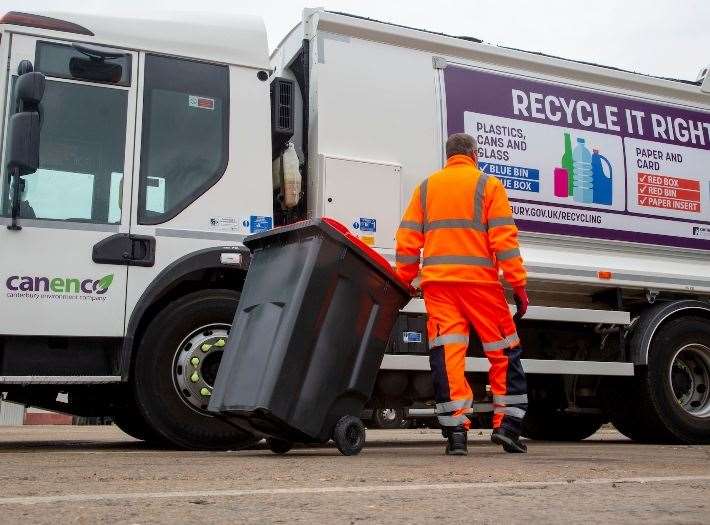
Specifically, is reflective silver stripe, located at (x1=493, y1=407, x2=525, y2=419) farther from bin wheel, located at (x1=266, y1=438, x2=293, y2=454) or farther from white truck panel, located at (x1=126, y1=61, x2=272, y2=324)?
white truck panel, located at (x1=126, y1=61, x2=272, y2=324)

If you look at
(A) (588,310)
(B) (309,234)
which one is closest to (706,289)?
(A) (588,310)

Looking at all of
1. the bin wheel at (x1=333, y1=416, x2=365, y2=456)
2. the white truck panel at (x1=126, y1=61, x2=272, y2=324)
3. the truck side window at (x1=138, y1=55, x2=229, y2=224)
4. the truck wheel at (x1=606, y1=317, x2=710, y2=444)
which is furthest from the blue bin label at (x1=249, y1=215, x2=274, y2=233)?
the truck wheel at (x1=606, y1=317, x2=710, y2=444)

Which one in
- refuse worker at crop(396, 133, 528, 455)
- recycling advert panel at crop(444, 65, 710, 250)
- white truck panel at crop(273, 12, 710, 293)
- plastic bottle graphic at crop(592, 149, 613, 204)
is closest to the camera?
refuse worker at crop(396, 133, 528, 455)

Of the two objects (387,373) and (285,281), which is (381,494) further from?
(387,373)

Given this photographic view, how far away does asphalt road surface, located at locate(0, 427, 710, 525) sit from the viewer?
7.79 ft

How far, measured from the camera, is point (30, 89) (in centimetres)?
473

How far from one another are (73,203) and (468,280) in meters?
2.12

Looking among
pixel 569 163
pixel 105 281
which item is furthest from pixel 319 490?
pixel 569 163

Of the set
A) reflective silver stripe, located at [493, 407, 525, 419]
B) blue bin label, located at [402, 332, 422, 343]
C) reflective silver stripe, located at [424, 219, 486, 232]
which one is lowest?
reflective silver stripe, located at [493, 407, 525, 419]

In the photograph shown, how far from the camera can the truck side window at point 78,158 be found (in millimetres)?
4953

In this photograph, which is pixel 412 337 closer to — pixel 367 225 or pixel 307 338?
pixel 367 225

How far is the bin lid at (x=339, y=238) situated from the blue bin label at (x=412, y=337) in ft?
2.92

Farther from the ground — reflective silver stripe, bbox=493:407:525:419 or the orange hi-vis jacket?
the orange hi-vis jacket

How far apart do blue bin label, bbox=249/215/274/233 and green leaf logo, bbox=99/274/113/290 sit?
83 cm
